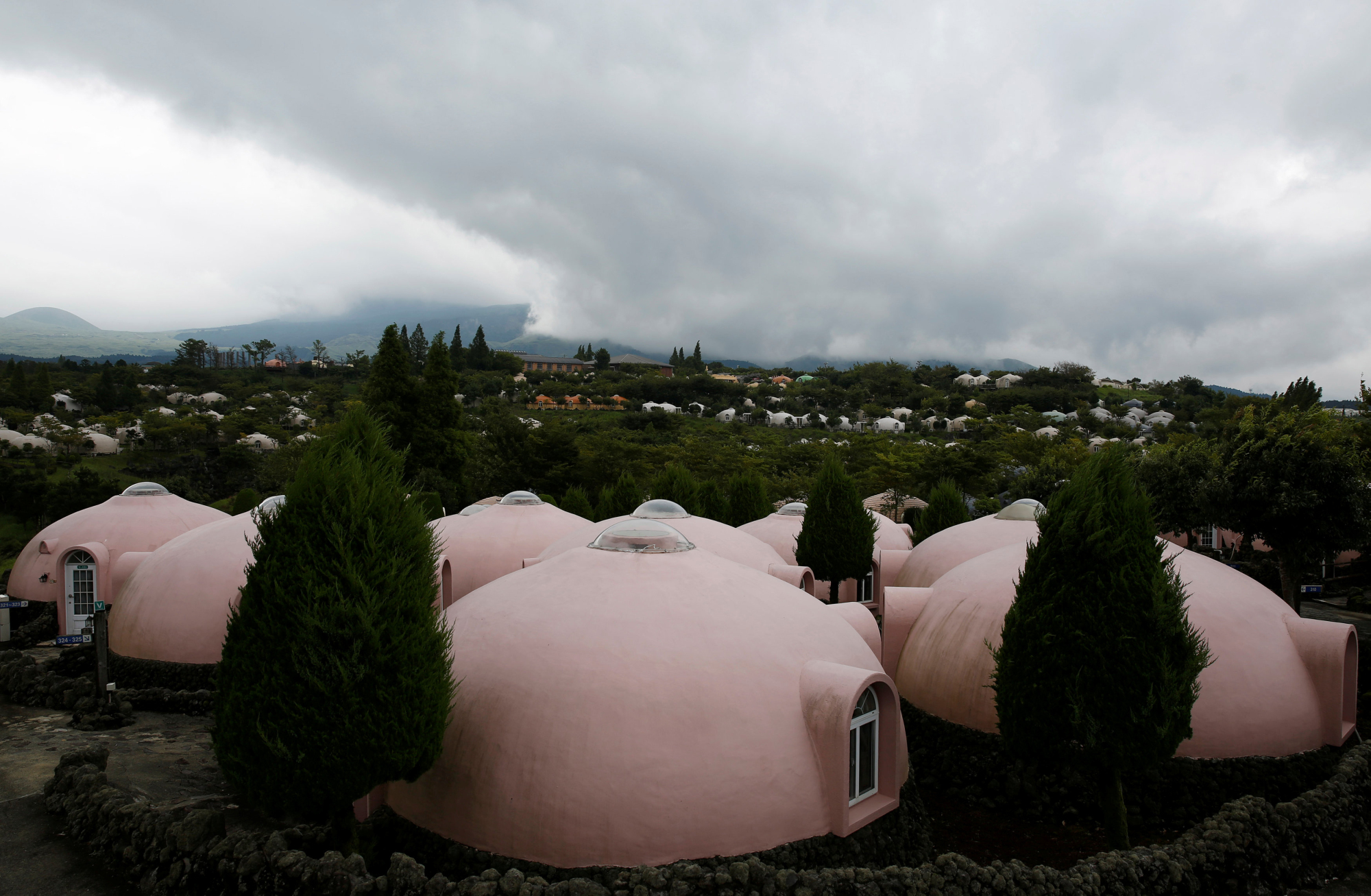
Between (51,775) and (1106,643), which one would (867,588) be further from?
(51,775)

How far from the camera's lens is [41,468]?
152 ft

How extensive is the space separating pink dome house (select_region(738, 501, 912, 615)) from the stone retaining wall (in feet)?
35.4

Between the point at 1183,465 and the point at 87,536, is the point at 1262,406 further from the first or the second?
the point at 87,536

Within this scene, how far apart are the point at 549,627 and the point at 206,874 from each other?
4.64 m

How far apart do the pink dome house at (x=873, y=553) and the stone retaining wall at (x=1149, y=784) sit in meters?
10.8

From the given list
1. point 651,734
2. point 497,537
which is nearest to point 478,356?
point 497,537

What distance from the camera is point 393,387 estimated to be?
44.1 meters

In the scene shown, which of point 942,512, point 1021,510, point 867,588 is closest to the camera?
point 1021,510

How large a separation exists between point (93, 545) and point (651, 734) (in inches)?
810

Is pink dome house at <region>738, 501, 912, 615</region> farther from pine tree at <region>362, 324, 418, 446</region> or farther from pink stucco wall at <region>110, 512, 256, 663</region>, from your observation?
pine tree at <region>362, 324, 418, 446</region>

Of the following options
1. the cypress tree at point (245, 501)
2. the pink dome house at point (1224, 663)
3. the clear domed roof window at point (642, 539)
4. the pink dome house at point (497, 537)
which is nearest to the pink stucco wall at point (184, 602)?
the pink dome house at point (497, 537)

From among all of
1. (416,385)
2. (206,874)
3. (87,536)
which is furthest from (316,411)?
(206,874)

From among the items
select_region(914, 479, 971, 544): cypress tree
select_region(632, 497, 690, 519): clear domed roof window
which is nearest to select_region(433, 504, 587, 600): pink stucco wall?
select_region(632, 497, 690, 519): clear domed roof window

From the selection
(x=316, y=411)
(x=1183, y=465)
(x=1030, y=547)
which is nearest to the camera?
(x=1030, y=547)
